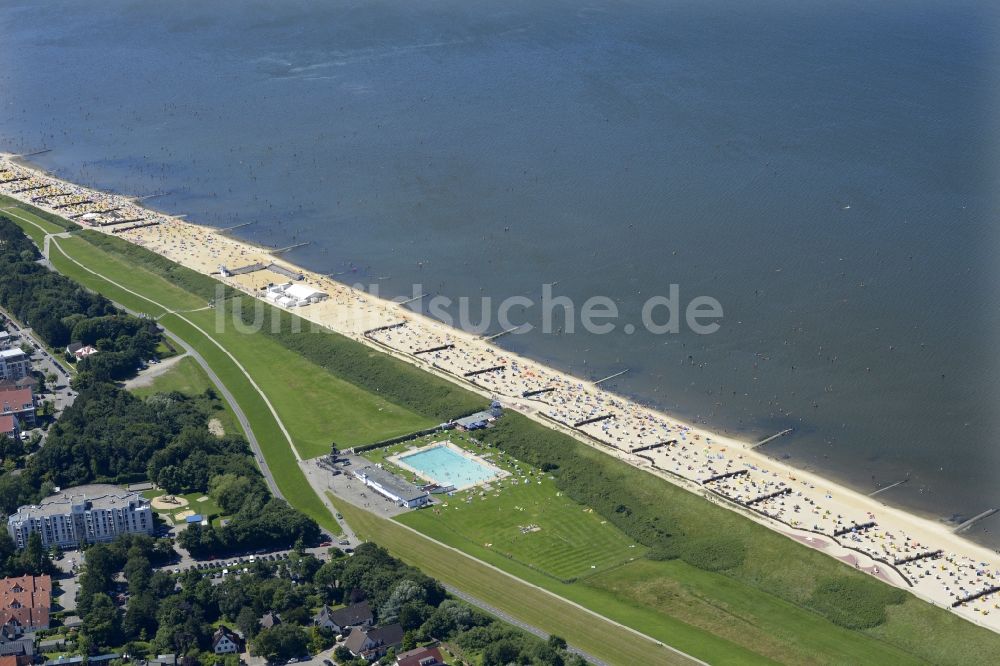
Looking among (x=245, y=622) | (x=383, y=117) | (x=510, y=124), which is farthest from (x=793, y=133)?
(x=245, y=622)

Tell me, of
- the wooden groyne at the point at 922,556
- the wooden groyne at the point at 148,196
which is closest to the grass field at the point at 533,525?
the wooden groyne at the point at 922,556

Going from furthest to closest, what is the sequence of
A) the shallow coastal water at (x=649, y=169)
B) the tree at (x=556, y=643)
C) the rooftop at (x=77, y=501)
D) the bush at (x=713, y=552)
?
the shallow coastal water at (x=649, y=169), the rooftop at (x=77, y=501), the bush at (x=713, y=552), the tree at (x=556, y=643)

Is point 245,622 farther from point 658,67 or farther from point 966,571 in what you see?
point 658,67

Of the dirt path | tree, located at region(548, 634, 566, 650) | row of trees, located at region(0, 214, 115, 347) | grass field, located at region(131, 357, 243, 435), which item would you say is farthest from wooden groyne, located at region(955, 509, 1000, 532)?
row of trees, located at region(0, 214, 115, 347)

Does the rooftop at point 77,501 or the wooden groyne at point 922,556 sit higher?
the rooftop at point 77,501

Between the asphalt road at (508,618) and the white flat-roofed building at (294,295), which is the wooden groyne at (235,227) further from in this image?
the asphalt road at (508,618)

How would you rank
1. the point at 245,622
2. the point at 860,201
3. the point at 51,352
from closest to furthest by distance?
1. the point at 245,622
2. the point at 51,352
3. the point at 860,201
